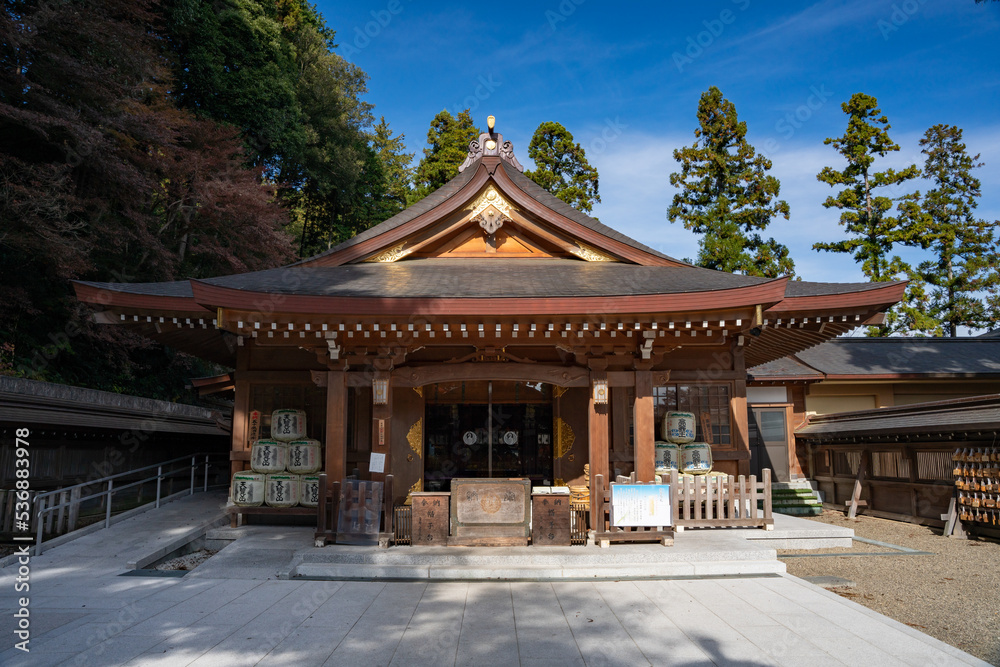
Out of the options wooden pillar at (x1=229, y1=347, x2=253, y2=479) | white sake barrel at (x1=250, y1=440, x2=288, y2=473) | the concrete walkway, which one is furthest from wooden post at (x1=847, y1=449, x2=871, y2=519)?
wooden pillar at (x1=229, y1=347, x2=253, y2=479)

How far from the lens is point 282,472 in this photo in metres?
10.8

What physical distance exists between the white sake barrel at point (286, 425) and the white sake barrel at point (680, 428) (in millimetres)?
6789

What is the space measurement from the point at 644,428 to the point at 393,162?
1589 inches

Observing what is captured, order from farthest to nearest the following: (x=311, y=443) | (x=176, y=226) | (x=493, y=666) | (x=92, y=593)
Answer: (x=176, y=226), (x=311, y=443), (x=92, y=593), (x=493, y=666)

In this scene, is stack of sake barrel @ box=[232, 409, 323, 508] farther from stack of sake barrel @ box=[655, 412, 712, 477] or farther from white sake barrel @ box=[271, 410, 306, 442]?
stack of sake barrel @ box=[655, 412, 712, 477]

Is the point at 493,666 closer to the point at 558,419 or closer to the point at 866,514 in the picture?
the point at 558,419

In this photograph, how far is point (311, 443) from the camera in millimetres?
10789

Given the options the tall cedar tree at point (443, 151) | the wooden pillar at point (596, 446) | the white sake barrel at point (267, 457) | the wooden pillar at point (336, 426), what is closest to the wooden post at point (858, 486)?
the wooden pillar at point (596, 446)

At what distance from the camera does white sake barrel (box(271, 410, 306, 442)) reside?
1083 centimetres

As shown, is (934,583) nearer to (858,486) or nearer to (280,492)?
(858,486)

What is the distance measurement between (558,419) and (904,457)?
7.96 metres

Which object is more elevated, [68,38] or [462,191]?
[68,38]

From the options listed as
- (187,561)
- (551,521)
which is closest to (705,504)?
(551,521)

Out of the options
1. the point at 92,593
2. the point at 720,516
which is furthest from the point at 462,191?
the point at 92,593
